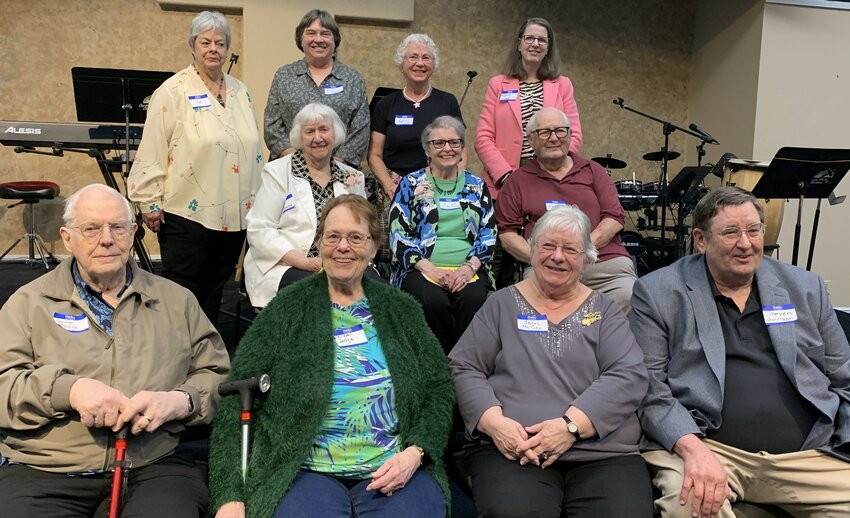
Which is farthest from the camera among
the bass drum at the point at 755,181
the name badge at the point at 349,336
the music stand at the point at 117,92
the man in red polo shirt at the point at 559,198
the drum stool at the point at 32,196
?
the drum stool at the point at 32,196

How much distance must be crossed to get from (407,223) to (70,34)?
4990 millimetres

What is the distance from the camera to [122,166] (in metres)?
4.71

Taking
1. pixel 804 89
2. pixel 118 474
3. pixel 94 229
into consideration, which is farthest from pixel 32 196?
pixel 804 89

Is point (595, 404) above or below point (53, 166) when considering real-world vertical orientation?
below

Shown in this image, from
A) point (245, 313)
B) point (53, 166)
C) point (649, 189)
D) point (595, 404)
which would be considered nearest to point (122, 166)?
point (245, 313)

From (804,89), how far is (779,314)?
17.5 ft

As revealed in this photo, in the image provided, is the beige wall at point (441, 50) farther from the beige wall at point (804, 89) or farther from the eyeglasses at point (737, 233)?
the eyeglasses at point (737, 233)

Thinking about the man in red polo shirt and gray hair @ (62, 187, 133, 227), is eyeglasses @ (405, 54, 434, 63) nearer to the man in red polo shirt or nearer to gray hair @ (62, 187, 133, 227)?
the man in red polo shirt

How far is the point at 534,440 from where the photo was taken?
1992mm

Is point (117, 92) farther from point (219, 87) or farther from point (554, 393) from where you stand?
point (554, 393)

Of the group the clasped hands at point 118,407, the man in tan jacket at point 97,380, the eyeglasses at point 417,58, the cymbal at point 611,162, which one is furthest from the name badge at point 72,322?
the cymbal at point 611,162

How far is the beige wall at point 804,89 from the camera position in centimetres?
650

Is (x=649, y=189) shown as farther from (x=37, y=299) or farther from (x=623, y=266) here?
Answer: (x=37, y=299)

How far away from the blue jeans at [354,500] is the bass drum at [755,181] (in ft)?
11.5
